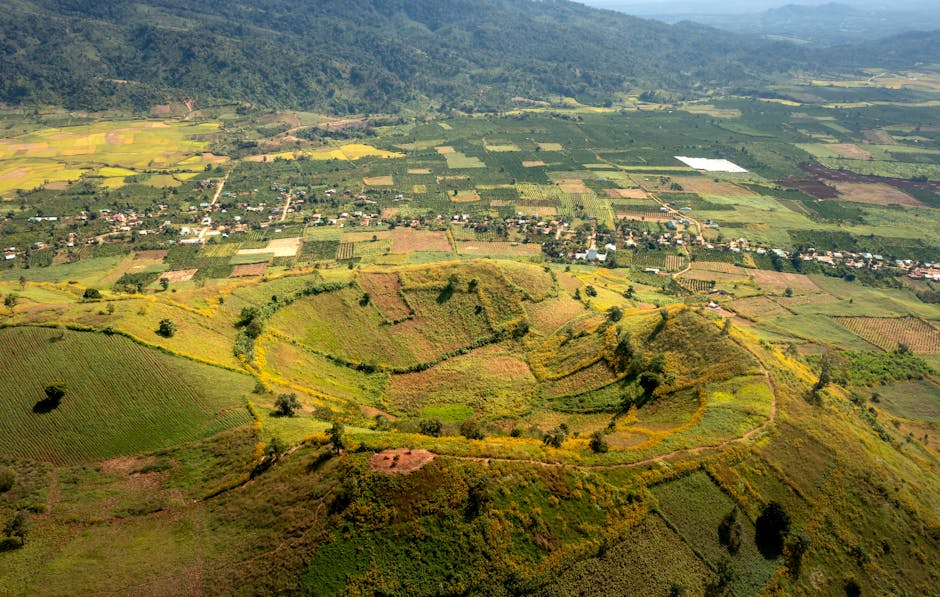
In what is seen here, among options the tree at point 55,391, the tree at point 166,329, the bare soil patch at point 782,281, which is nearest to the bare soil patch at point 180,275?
the tree at point 166,329

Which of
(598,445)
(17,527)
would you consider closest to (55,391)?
(17,527)

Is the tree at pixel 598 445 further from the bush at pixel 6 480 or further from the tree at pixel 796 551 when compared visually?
the bush at pixel 6 480

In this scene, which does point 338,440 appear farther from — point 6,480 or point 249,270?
point 249,270

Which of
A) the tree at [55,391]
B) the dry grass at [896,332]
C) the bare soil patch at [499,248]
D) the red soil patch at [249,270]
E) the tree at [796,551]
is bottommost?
the dry grass at [896,332]

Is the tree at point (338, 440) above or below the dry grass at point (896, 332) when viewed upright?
above

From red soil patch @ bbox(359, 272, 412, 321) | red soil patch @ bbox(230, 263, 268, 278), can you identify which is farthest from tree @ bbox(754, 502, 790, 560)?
red soil patch @ bbox(230, 263, 268, 278)

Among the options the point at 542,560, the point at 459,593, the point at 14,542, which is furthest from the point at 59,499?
the point at 542,560
